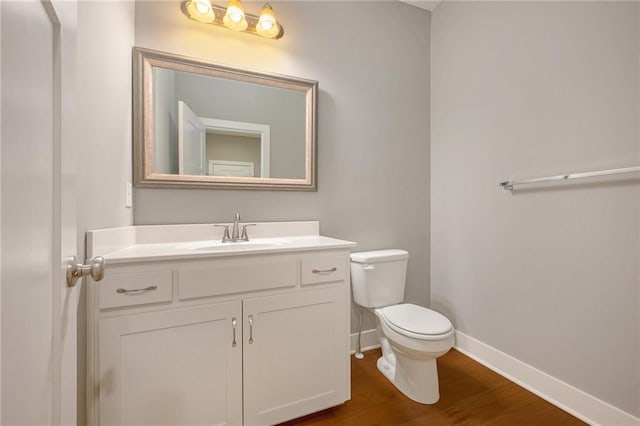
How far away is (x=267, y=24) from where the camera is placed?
5.55 feet

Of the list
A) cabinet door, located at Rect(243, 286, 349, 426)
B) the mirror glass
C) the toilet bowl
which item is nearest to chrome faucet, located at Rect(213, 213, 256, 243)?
the mirror glass

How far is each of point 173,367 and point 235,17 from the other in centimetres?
181

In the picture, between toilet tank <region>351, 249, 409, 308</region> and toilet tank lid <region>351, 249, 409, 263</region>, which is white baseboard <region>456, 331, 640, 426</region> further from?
toilet tank lid <region>351, 249, 409, 263</region>

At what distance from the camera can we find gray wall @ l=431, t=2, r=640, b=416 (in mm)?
1287

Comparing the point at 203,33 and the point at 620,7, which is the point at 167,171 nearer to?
the point at 203,33

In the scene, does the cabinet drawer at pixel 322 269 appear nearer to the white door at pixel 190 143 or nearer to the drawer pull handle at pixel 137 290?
the drawer pull handle at pixel 137 290

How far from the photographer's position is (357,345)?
6.73 ft

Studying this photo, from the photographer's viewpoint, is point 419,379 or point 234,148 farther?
point 234,148

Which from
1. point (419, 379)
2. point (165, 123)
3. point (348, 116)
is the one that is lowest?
point (419, 379)

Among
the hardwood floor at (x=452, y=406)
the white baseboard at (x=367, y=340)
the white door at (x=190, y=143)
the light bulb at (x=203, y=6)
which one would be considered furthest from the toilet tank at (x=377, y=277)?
the light bulb at (x=203, y=6)

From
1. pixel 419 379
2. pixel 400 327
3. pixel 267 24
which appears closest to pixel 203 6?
pixel 267 24

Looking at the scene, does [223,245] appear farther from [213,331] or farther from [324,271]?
[324,271]

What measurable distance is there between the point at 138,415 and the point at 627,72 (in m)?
2.52

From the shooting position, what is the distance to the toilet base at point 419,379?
1.55 meters
